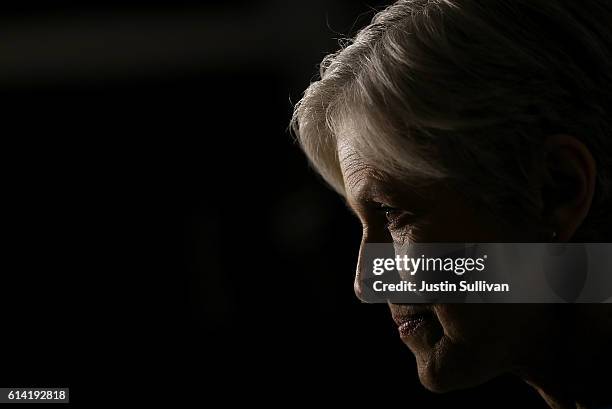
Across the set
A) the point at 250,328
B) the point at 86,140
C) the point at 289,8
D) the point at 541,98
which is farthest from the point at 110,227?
the point at 541,98

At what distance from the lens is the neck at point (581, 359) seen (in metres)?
0.78

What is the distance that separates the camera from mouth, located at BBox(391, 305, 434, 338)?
83cm

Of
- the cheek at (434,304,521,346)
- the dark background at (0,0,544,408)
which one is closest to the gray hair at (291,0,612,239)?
the cheek at (434,304,521,346)

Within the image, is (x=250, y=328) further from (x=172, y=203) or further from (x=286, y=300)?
(x=172, y=203)

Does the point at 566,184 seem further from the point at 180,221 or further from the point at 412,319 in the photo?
the point at 180,221

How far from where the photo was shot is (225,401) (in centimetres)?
160

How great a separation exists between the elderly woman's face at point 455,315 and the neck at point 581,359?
0.02 m

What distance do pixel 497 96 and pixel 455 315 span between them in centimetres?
23

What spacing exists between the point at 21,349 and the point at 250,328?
478 millimetres

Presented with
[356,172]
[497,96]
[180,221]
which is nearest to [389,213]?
[356,172]

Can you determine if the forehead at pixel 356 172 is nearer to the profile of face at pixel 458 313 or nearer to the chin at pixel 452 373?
the profile of face at pixel 458 313

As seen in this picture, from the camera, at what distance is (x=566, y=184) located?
2.46ft

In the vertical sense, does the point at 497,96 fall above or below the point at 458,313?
above

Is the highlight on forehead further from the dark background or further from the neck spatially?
the dark background
